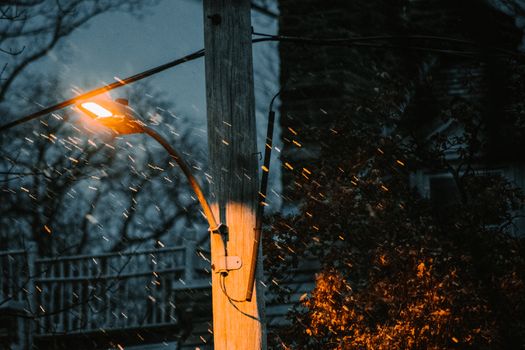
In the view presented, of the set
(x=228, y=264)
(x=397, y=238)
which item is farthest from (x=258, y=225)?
(x=397, y=238)

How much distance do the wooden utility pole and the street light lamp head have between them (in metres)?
0.62

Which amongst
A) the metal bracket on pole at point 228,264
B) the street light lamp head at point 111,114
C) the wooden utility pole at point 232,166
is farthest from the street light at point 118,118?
the metal bracket on pole at point 228,264

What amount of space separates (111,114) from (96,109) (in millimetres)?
124

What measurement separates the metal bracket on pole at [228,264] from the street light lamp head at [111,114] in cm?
125

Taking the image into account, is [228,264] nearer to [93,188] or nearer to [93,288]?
[93,288]

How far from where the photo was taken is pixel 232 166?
215 inches

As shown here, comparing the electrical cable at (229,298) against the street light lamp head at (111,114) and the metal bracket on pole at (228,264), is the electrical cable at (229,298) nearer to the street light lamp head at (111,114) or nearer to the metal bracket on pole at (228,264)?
the metal bracket on pole at (228,264)

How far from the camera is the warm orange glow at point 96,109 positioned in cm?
554

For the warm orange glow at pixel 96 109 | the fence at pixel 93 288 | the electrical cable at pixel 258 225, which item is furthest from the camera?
the fence at pixel 93 288

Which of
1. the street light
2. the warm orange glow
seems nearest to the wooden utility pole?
the street light

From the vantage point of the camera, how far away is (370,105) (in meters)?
9.16

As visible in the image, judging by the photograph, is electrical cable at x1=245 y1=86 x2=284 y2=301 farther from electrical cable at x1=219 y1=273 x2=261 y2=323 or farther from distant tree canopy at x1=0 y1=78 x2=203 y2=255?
distant tree canopy at x1=0 y1=78 x2=203 y2=255

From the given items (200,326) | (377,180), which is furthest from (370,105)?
(200,326)

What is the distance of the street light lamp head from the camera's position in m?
5.55
